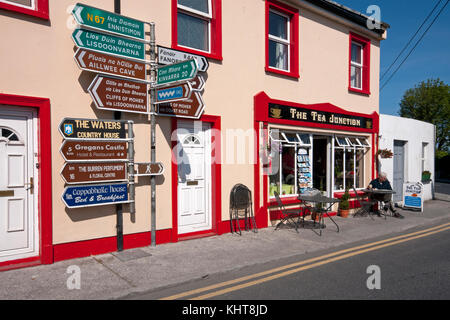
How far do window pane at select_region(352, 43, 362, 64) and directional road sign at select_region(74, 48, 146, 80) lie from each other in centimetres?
839

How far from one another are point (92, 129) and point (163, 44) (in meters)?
2.27

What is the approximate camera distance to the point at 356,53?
Result: 40.0 feet

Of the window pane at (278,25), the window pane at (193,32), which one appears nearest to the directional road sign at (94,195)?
the window pane at (193,32)

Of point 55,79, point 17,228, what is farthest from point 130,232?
point 55,79

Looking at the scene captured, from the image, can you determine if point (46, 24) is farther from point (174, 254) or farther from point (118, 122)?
point (174, 254)

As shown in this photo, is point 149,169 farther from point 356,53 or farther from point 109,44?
point 356,53

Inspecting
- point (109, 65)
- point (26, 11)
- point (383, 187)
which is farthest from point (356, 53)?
point (26, 11)

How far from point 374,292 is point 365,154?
8502 millimetres

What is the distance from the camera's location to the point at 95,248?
19.7ft

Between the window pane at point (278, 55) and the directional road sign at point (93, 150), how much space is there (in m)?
4.98

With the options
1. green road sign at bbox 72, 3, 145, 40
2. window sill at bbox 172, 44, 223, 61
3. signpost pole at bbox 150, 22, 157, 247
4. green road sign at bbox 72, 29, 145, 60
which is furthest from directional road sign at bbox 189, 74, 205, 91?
green road sign at bbox 72, 3, 145, 40

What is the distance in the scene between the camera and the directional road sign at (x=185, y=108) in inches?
269

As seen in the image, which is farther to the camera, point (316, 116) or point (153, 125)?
point (316, 116)

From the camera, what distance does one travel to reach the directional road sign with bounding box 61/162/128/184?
5629 millimetres
